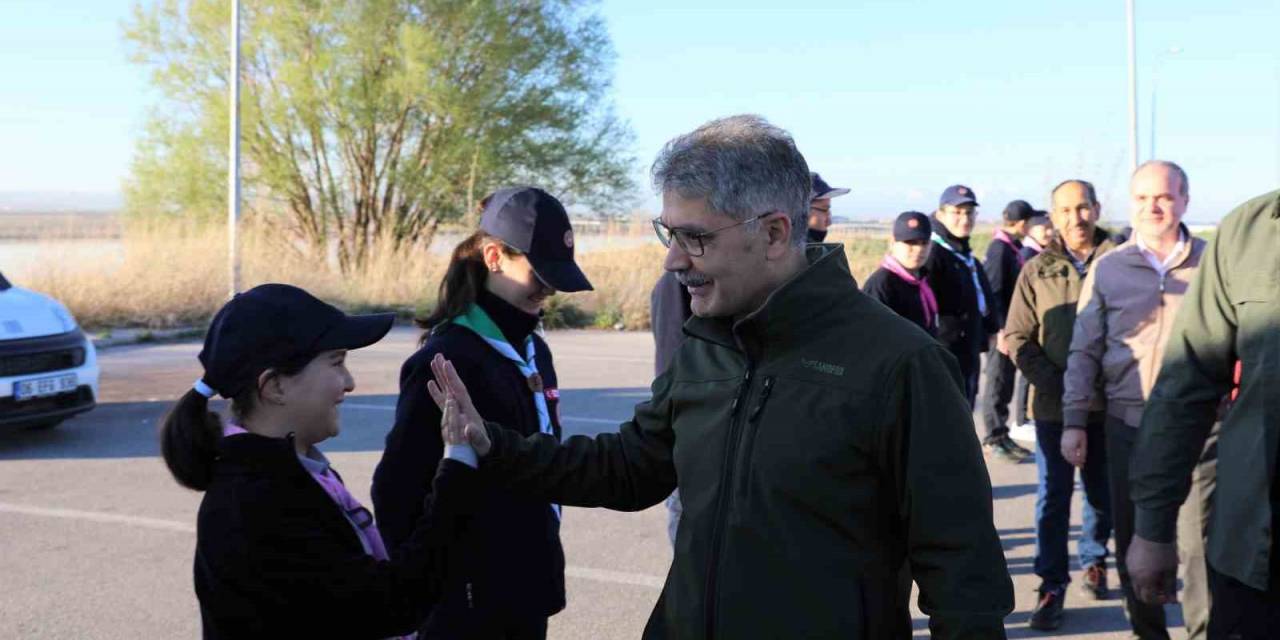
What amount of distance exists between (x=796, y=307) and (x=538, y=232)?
4.30 feet

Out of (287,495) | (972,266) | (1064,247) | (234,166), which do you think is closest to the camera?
(287,495)

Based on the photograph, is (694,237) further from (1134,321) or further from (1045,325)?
(1045,325)

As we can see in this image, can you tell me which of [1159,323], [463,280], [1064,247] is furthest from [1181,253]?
[463,280]

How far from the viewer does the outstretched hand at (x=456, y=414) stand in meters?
2.67

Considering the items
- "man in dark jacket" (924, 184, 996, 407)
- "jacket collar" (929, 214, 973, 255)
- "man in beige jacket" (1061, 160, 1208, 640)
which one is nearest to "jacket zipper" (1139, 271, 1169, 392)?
"man in beige jacket" (1061, 160, 1208, 640)

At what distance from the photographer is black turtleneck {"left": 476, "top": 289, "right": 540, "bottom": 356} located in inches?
133

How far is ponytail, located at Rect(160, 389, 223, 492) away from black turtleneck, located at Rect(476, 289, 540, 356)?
34.9 inches

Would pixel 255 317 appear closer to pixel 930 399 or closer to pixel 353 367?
pixel 930 399

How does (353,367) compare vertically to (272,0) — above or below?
below

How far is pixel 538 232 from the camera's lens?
11.2 feet

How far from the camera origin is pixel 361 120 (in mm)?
26000

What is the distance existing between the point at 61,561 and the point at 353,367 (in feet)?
25.9

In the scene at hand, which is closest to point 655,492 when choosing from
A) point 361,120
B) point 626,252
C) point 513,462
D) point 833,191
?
point 513,462

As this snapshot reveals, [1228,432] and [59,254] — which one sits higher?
[59,254]
